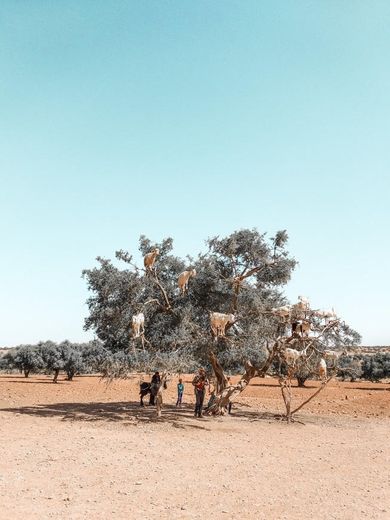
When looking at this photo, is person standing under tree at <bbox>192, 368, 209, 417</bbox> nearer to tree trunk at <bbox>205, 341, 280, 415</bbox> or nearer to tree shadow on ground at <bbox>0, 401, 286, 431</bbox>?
tree shadow on ground at <bbox>0, 401, 286, 431</bbox>

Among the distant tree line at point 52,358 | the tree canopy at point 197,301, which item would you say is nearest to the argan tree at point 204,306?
the tree canopy at point 197,301

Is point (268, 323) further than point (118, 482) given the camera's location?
Yes

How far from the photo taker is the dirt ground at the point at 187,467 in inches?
357

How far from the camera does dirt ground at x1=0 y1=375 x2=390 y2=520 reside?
29.7 ft

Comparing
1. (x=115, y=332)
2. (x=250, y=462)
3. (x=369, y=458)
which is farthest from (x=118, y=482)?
(x=115, y=332)

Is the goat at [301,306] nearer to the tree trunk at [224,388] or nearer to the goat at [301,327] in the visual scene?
the goat at [301,327]

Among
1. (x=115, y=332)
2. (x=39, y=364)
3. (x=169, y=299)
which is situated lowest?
(x=39, y=364)

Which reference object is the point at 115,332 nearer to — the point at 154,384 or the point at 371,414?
the point at 154,384

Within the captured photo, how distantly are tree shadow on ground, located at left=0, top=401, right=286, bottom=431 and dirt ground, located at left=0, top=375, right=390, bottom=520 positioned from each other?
10 cm

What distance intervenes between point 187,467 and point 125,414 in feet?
33.1

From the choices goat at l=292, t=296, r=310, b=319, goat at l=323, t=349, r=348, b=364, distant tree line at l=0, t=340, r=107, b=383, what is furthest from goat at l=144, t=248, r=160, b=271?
distant tree line at l=0, t=340, r=107, b=383

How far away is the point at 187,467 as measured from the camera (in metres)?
12.4

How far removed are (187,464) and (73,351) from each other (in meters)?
47.2

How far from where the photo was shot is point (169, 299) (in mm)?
22891
